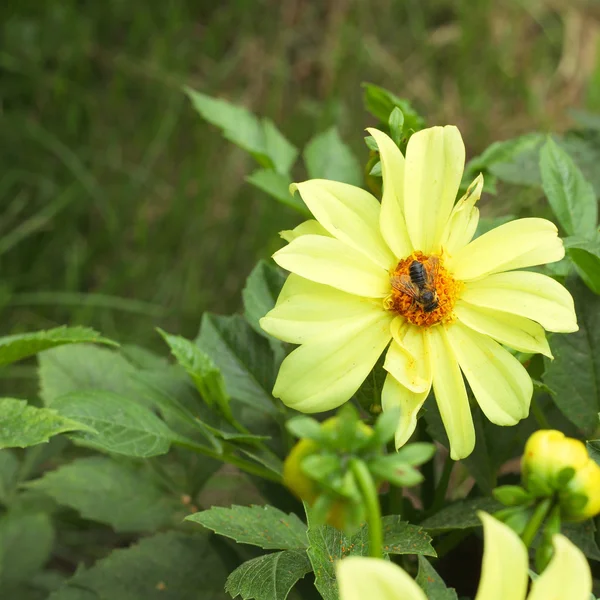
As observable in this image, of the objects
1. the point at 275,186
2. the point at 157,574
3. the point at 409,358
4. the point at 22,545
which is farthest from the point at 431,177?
the point at 22,545

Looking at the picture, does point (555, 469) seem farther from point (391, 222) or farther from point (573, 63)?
point (573, 63)

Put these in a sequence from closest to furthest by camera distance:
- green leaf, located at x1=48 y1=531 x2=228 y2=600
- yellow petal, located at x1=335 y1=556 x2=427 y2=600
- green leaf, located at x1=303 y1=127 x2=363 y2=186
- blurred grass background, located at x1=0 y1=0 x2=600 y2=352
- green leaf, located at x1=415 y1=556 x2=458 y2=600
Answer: yellow petal, located at x1=335 y1=556 x2=427 y2=600
green leaf, located at x1=415 y1=556 x2=458 y2=600
green leaf, located at x1=48 y1=531 x2=228 y2=600
green leaf, located at x1=303 y1=127 x2=363 y2=186
blurred grass background, located at x1=0 y1=0 x2=600 y2=352

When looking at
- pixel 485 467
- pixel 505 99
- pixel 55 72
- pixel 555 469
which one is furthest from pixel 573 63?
pixel 555 469

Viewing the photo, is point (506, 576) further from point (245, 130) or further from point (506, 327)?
point (245, 130)

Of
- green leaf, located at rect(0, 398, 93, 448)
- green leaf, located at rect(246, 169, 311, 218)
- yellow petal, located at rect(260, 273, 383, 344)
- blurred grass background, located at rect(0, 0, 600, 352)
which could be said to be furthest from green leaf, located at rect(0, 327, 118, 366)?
blurred grass background, located at rect(0, 0, 600, 352)

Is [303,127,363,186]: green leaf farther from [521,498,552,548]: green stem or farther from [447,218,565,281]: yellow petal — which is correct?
[521,498,552,548]: green stem

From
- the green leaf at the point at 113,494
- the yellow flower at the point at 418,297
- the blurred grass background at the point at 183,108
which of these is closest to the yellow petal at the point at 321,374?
the yellow flower at the point at 418,297
